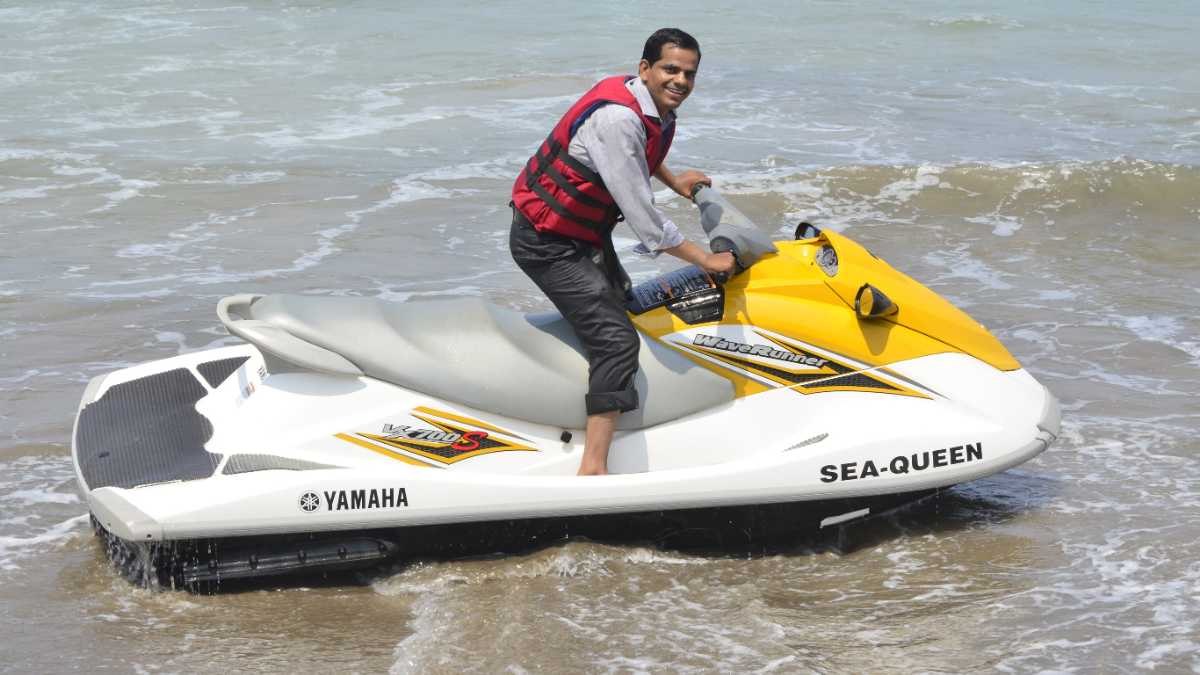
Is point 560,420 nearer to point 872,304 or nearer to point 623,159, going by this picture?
point 623,159

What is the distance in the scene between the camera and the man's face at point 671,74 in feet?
15.5

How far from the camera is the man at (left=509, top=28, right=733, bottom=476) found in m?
4.71

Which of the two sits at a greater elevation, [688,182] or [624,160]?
[624,160]

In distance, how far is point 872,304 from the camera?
506 centimetres

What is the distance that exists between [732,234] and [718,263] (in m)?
0.20

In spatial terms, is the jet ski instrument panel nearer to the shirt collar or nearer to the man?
the man

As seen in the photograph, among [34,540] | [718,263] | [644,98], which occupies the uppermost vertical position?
[644,98]

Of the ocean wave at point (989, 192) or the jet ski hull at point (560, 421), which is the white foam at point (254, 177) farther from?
the jet ski hull at point (560, 421)

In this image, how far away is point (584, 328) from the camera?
4988 millimetres

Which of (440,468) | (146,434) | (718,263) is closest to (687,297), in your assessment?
(718,263)

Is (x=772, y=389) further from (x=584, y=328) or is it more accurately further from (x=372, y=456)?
(x=372, y=456)

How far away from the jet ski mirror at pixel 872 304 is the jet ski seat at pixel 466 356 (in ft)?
1.80

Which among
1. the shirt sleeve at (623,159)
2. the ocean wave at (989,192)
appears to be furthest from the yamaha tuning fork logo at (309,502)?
the ocean wave at (989,192)

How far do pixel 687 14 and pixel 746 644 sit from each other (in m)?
23.4
